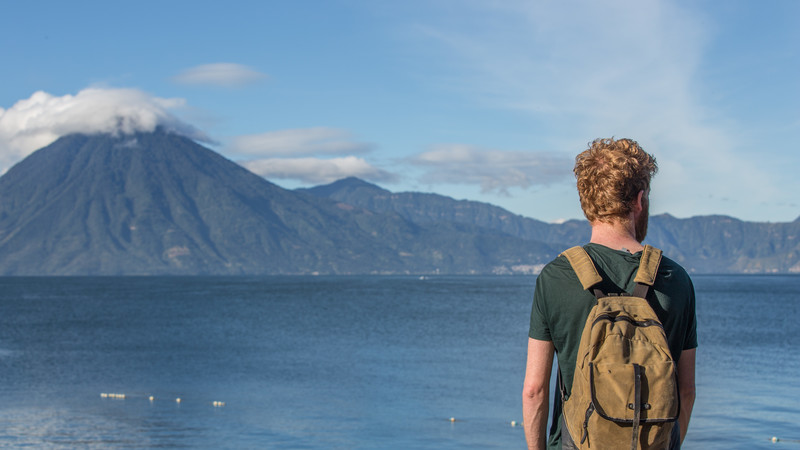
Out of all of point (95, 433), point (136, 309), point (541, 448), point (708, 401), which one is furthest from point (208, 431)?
point (136, 309)

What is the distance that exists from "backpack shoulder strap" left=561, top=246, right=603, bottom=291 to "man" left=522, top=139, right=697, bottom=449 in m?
0.06

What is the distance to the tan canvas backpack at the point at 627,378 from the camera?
322 centimetres

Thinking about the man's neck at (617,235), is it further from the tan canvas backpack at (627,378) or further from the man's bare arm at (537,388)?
the man's bare arm at (537,388)

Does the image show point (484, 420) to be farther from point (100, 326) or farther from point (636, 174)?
point (100, 326)

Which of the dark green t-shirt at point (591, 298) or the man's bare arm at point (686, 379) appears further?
the man's bare arm at point (686, 379)

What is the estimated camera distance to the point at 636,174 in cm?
365

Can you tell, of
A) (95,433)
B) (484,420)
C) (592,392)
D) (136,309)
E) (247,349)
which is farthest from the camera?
(136,309)

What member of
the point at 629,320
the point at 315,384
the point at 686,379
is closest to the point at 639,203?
the point at 629,320

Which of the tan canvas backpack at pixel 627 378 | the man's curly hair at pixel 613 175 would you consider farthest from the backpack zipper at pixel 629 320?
the man's curly hair at pixel 613 175

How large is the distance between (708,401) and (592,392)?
1231 inches

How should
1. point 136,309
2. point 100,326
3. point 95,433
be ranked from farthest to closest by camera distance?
point 136,309 → point 100,326 → point 95,433

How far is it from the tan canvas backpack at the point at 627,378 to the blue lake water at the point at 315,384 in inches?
809

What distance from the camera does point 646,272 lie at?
11.2 ft

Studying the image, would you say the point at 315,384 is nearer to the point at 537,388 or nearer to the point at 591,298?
the point at 537,388
